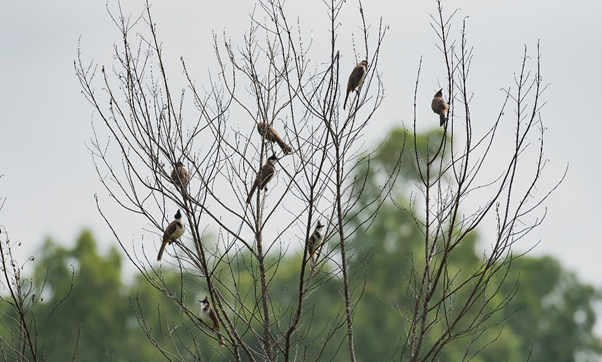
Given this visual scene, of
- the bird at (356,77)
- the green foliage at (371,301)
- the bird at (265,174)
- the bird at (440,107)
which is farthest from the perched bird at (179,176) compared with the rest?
the green foliage at (371,301)

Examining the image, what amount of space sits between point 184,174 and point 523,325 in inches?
1494

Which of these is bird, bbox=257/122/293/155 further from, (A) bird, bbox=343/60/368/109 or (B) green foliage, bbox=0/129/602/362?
(B) green foliage, bbox=0/129/602/362

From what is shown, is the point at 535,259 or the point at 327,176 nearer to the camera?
the point at 327,176

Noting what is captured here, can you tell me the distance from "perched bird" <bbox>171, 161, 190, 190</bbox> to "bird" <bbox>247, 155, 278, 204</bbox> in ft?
1.85

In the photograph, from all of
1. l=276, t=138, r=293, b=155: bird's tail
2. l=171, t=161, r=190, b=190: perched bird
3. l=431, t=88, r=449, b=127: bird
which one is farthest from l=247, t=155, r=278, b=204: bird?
l=431, t=88, r=449, b=127: bird

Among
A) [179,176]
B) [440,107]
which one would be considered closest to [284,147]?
[179,176]

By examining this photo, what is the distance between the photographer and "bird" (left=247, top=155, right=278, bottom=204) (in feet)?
21.9

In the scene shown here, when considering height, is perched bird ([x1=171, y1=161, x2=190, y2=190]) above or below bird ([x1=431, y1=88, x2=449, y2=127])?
below

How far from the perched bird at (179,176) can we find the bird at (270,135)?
0.75 metres

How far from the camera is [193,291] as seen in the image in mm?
30312

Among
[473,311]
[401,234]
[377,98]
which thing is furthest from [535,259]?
[377,98]

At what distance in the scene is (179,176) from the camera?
614 cm

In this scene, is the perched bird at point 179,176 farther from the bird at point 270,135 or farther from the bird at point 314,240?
the bird at point 314,240

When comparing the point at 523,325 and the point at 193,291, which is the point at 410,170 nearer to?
the point at 193,291
